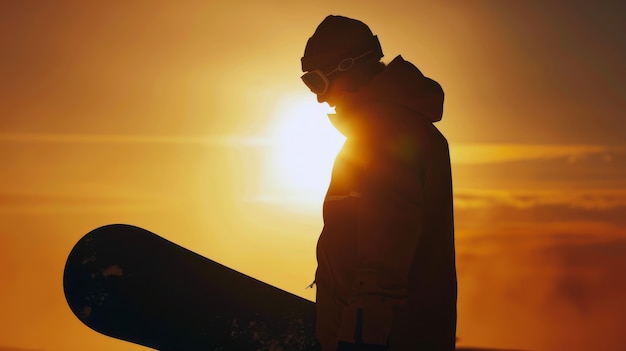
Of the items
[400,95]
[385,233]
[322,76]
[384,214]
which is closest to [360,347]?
[385,233]

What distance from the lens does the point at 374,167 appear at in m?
4.93

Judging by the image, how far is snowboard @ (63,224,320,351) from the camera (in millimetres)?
5234

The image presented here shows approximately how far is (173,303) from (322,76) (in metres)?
1.72

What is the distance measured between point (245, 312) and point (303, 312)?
13.8 inches

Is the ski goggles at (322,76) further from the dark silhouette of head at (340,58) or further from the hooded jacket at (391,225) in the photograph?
the hooded jacket at (391,225)

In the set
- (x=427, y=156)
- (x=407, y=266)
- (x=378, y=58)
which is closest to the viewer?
(x=407, y=266)

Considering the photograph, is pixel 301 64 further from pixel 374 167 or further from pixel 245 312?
pixel 245 312

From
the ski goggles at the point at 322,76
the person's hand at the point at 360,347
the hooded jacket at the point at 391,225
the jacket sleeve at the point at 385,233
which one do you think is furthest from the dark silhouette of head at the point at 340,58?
the person's hand at the point at 360,347

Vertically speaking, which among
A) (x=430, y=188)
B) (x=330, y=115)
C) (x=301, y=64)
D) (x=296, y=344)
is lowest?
(x=296, y=344)

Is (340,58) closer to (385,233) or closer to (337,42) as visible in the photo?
(337,42)

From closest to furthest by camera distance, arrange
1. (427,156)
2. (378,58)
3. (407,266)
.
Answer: (407,266), (427,156), (378,58)

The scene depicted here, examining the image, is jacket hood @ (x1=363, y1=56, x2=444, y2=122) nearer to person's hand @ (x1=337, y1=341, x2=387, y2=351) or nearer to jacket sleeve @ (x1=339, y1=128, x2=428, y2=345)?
jacket sleeve @ (x1=339, y1=128, x2=428, y2=345)

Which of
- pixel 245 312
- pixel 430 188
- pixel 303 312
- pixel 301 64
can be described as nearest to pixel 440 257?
pixel 430 188

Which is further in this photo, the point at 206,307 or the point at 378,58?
the point at 378,58
